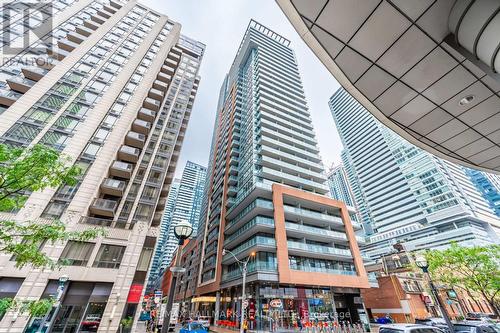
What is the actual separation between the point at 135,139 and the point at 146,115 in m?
5.13

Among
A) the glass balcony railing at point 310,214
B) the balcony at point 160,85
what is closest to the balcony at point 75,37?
the balcony at point 160,85

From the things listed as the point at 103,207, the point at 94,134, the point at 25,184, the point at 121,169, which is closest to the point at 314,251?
the point at 103,207

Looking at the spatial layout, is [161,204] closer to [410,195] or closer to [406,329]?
[406,329]

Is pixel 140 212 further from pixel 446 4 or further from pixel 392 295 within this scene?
pixel 392 295

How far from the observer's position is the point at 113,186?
24.4m

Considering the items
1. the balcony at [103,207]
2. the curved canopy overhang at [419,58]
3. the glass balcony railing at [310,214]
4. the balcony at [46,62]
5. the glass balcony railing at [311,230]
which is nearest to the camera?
the curved canopy overhang at [419,58]

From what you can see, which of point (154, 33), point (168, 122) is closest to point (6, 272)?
point (168, 122)

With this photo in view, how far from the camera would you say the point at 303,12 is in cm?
516

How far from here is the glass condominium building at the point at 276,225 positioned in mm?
27203

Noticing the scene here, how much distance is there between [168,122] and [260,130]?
18601mm

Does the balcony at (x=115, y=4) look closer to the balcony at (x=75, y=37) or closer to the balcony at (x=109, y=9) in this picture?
the balcony at (x=109, y=9)

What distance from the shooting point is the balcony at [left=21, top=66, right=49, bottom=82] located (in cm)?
2713

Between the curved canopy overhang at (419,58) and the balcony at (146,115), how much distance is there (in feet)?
104

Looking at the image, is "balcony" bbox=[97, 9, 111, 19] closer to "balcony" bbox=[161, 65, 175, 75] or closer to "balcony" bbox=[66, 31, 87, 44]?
"balcony" bbox=[66, 31, 87, 44]
